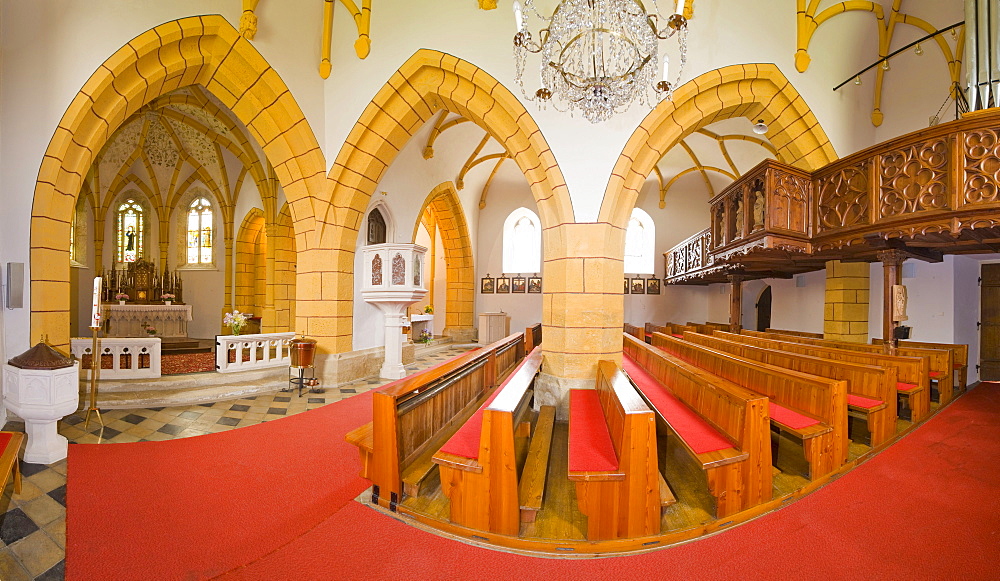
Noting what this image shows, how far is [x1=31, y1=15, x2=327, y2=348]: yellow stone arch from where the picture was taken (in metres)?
4.12

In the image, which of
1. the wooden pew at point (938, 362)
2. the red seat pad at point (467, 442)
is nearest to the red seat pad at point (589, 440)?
the red seat pad at point (467, 442)

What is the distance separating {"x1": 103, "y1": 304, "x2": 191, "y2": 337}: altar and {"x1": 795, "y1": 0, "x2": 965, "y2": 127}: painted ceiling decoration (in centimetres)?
1408

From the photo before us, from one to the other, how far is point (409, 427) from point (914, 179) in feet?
17.9

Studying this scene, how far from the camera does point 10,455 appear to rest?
2.26 metres

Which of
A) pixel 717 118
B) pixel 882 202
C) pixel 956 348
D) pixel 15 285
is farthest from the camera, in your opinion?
pixel 717 118

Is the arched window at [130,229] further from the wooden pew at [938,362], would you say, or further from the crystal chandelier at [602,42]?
the wooden pew at [938,362]

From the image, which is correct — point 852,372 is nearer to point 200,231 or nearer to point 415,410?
point 415,410

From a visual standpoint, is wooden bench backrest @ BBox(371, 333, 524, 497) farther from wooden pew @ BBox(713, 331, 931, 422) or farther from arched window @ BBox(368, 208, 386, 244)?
arched window @ BBox(368, 208, 386, 244)

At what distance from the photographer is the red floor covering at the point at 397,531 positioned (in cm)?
184

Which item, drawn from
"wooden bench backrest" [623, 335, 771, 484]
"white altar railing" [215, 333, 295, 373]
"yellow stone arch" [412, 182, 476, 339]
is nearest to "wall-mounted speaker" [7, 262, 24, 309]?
"white altar railing" [215, 333, 295, 373]

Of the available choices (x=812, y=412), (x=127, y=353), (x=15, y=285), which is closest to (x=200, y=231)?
(x=127, y=353)

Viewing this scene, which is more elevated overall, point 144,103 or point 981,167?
point 144,103

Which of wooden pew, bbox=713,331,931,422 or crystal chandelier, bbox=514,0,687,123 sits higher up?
crystal chandelier, bbox=514,0,687,123

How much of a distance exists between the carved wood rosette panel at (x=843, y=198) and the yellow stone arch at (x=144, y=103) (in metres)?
6.75
